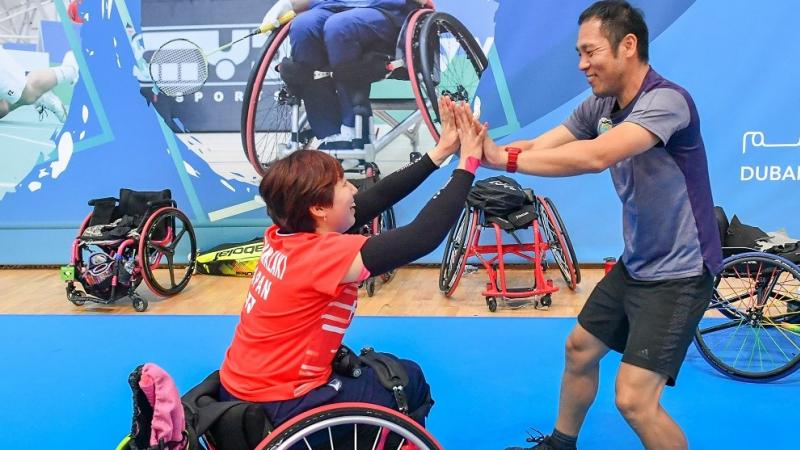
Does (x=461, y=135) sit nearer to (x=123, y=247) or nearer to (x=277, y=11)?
(x=123, y=247)

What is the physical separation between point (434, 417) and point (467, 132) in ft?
4.17

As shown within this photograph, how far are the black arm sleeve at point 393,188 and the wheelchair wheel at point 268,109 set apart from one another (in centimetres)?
328

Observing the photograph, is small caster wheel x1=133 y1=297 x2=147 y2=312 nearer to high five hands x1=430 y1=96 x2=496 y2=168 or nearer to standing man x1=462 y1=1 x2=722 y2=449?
high five hands x1=430 y1=96 x2=496 y2=168

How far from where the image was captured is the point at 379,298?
4.70 meters

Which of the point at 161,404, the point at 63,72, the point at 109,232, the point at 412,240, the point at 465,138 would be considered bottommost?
the point at 109,232

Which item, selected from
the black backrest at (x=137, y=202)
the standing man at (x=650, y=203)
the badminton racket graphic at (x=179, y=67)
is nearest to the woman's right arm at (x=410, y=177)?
the standing man at (x=650, y=203)

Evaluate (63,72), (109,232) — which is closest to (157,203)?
(109,232)

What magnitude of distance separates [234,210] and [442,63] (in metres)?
1.78

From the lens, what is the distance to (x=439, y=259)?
215 inches

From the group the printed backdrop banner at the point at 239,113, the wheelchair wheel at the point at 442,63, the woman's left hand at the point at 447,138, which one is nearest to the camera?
the woman's left hand at the point at 447,138

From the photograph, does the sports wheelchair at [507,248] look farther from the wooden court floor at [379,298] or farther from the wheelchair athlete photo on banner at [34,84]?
the wheelchair athlete photo on banner at [34,84]

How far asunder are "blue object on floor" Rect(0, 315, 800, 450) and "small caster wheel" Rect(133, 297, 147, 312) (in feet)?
0.30

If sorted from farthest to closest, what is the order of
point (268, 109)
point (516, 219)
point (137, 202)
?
point (268, 109) < point (137, 202) < point (516, 219)

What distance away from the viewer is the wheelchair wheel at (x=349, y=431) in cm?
176
